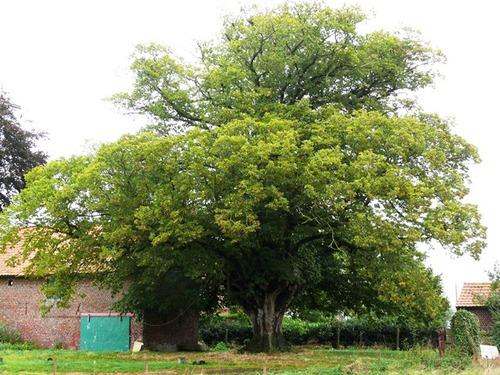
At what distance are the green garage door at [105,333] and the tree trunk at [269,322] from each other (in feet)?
27.1

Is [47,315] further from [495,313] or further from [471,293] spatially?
[471,293]

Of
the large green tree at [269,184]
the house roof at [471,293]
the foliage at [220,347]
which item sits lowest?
the foliage at [220,347]

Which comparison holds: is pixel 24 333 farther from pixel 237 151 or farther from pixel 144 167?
pixel 237 151

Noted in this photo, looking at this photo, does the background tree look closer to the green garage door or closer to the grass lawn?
the green garage door

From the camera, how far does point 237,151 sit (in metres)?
22.9

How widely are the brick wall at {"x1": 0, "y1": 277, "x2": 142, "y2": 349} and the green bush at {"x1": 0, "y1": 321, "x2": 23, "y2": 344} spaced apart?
0.29 m

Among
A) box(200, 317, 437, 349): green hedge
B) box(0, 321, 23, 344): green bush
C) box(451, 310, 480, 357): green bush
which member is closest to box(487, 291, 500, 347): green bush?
box(200, 317, 437, 349): green hedge

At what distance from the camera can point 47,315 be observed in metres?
36.1

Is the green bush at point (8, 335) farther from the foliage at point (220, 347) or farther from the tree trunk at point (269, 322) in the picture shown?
the tree trunk at point (269, 322)

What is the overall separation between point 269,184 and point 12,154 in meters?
23.2

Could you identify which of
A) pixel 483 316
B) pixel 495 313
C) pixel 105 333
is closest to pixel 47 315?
pixel 105 333

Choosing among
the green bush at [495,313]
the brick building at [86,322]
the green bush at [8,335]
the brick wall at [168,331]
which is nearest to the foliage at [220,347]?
the brick building at [86,322]

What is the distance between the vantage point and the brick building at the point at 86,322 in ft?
114

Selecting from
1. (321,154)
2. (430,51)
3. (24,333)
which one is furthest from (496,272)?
(24,333)
